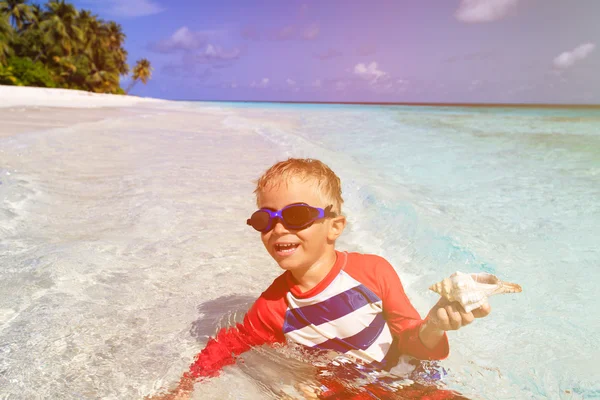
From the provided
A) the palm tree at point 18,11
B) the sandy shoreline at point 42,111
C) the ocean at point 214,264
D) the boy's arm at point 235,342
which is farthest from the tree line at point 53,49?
the boy's arm at point 235,342

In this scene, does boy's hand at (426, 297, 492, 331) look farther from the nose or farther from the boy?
the nose

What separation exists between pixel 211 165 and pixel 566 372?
5.47 m

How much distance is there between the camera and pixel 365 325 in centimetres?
A: 189

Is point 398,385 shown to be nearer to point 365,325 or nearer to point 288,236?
point 365,325

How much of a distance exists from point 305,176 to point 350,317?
1.94 feet

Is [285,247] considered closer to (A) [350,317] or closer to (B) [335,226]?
(B) [335,226]

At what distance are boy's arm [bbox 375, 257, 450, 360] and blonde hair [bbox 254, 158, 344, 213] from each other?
0.35 meters

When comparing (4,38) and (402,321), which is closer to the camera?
(402,321)

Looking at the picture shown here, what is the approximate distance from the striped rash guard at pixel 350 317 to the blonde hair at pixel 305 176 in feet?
0.93

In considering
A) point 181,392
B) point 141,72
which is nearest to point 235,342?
point 181,392

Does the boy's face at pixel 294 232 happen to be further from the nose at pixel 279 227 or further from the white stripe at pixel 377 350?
the white stripe at pixel 377 350

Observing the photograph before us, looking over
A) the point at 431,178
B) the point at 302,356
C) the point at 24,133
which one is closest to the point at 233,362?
the point at 302,356

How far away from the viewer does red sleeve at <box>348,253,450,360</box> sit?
6.01ft

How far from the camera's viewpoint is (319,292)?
6.19ft
